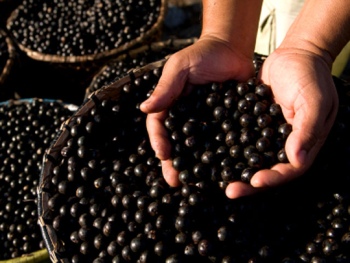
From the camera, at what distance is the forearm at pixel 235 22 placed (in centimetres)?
204

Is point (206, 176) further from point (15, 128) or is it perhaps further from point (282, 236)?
point (15, 128)

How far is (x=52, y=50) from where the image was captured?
3.32 meters

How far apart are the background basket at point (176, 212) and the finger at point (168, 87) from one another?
0.22 meters

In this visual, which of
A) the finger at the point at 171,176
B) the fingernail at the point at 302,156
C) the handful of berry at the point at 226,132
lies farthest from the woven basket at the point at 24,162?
the fingernail at the point at 302,156

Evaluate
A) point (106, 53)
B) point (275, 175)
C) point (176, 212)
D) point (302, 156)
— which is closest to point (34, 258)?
point (176, 212)

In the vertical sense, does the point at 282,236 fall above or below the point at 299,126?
below

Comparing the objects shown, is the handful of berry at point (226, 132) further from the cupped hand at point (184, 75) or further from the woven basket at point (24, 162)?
the woven basket at point (24, 162)

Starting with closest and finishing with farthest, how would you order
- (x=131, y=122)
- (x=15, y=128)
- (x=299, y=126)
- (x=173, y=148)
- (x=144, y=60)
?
(x=299, y=126) < (x=173, y=148) < (x=131, y=122) < (x=15, y=128) < (x=144, y=60)

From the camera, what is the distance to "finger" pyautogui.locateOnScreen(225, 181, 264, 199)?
1.48 metres

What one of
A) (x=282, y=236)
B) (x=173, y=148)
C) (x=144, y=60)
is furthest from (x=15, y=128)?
(x=282, y=236)

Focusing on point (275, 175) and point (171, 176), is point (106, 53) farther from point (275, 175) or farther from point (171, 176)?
point (275, 175)

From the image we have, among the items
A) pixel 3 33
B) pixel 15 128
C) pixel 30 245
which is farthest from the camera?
pixel 3 33

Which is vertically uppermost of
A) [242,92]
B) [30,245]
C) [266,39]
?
[242,92]

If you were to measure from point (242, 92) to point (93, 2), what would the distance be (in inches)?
89.6
